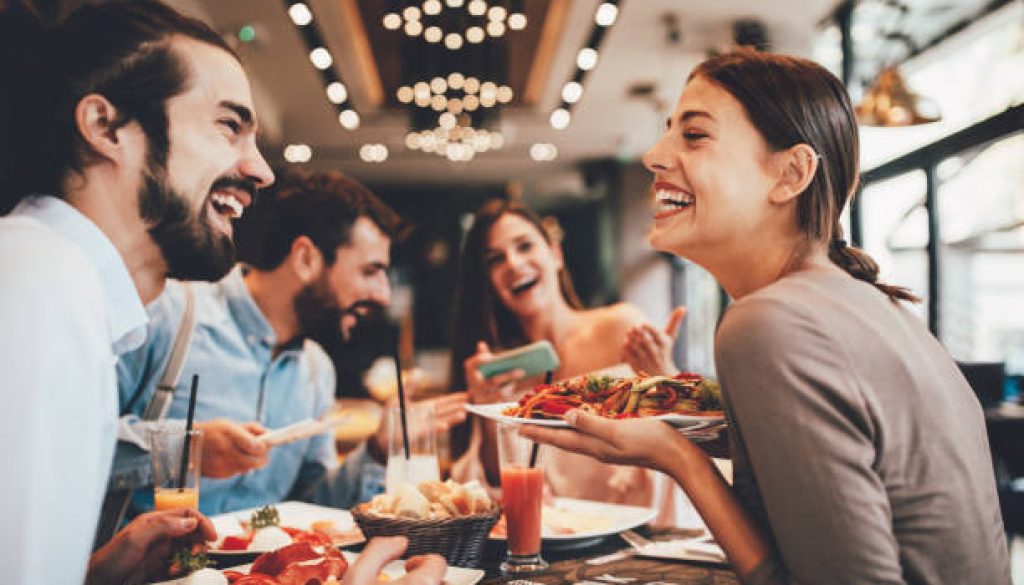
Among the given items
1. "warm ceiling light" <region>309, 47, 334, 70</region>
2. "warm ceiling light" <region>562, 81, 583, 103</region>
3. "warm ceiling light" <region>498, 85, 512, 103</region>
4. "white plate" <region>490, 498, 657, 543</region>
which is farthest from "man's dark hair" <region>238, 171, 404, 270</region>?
"warm ceiling light" <region>498, 85, 512, 103</region>

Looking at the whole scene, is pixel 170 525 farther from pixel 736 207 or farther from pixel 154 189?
pixel 736 207

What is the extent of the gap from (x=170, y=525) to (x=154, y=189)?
65 cm

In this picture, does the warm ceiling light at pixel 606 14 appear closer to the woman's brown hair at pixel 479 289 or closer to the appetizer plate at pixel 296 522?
the woman's brown hair at pixel 479 289

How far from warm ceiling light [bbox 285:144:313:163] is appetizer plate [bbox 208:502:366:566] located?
736 centimetres

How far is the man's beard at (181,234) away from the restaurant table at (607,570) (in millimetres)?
858

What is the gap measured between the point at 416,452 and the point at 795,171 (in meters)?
1.25

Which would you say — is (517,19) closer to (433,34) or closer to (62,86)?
(433,34)

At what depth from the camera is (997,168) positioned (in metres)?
4.62

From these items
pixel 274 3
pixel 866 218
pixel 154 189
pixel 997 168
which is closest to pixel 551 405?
pixel 154 189

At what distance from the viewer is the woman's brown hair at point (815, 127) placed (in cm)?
150

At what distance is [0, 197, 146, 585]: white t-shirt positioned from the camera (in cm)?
110

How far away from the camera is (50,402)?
3.73ft

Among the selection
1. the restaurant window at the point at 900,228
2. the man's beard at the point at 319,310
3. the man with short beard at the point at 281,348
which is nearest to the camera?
the man with short beard at the point at 281,348

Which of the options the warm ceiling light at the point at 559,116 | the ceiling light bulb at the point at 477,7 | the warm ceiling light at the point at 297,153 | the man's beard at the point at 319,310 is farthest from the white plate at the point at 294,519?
the warm ceiling light at the point at 297,153
